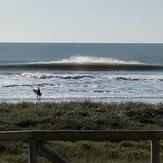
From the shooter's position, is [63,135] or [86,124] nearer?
[63,135]

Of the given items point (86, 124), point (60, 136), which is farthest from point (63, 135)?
point (86, 124)

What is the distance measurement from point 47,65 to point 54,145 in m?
73.0

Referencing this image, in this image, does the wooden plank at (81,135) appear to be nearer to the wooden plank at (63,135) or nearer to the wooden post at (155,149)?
the wooden plank at (63,135)

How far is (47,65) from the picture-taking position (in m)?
84.2

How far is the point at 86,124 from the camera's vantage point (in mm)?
16703

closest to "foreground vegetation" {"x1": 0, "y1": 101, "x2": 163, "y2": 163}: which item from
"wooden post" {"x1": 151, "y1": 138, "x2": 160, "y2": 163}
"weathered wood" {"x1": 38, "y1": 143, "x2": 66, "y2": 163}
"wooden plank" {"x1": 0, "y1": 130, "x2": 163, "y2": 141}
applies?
"weathered wood" {"x1": 38, "y1": 143, "x2": 66, "y2": 163}

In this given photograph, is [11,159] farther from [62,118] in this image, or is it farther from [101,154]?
[62,118]

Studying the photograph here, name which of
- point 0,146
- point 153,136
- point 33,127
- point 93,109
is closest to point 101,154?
point 0,146

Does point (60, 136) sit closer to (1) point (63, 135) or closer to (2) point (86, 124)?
(1) point (63, 135)

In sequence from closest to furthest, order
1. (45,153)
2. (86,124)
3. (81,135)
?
(81,135) < (45,153) < (86,124)

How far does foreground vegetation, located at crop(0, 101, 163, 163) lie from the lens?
1034 centimetres

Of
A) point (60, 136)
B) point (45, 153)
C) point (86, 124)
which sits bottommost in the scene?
point (86, 124)

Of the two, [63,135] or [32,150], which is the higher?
[63,135]

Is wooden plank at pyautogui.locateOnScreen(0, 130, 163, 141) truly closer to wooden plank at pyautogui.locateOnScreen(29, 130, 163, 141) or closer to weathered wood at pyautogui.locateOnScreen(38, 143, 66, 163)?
wooden plank at pyautogui.locateOnScreen(29, 130, 163, 141)
